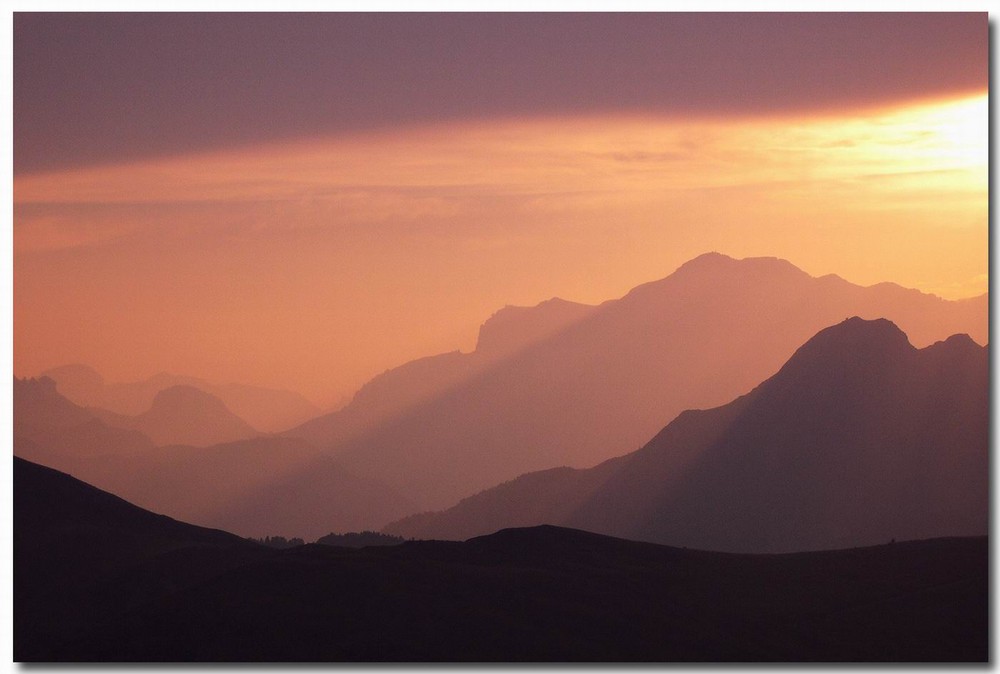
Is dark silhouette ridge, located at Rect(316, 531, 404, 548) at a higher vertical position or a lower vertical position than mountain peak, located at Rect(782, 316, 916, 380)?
lower

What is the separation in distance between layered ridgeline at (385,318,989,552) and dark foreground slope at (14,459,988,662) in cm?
7335

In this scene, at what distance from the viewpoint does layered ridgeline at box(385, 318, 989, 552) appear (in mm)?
110875

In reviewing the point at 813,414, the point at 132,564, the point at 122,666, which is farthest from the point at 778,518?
the point at 122,666

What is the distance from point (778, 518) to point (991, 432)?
96.4 metres

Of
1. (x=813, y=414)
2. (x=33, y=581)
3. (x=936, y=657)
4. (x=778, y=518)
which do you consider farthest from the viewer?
(x=813, y=414)

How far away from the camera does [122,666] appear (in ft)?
86.5

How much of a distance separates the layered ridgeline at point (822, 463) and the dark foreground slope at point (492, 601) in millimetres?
73355

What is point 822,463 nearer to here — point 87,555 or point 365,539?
point 365,539

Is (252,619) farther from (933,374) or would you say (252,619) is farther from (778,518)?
(933,374)

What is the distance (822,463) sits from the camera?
409ft

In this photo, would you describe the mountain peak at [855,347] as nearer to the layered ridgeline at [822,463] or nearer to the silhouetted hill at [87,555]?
the layered ridgeline at [822,463]

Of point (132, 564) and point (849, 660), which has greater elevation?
point (132, 564)

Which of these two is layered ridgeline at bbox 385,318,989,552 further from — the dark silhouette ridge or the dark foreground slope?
the dark foreground slope

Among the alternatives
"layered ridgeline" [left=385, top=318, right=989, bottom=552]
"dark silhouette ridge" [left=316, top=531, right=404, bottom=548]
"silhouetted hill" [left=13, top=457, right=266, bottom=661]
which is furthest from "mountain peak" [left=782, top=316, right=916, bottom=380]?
"silhouetted hill" [left=13, top=457, right=266, bottom=661]
